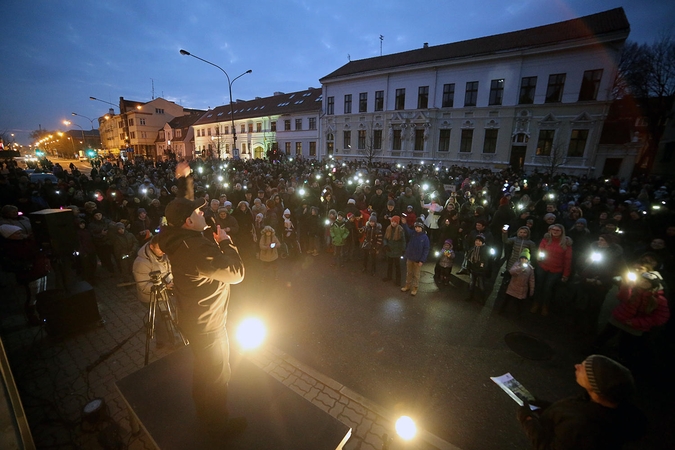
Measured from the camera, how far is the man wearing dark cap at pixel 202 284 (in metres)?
2.36

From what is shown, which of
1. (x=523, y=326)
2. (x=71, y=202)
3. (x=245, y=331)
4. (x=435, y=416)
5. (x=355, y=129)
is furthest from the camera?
(x=355, y=129)

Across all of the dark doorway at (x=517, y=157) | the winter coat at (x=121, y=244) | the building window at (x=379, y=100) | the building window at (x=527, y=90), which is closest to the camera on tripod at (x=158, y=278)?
the winter coat at (x=121, y=244)

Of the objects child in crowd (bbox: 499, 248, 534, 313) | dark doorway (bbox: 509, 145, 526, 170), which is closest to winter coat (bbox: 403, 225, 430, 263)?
child in crowd (bbox: 499, 248, 534, 313)

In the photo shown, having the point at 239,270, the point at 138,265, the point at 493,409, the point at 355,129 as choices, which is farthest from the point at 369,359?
the point at 355,129

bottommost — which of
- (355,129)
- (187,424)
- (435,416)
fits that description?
(435,416)

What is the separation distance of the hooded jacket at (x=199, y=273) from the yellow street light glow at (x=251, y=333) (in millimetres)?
2675

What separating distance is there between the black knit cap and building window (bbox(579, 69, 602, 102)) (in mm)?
29018

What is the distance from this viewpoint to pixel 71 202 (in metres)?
10.6

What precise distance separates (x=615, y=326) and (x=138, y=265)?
24.4 ft

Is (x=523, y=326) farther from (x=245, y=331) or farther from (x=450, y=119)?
(x=450, y=119)

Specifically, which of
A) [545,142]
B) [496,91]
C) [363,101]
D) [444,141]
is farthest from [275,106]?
[545,142]

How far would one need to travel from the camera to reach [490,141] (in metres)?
26.4

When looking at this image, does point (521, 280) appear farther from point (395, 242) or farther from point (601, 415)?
point (601, 415)

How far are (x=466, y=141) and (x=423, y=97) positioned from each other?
6508 millimetres
